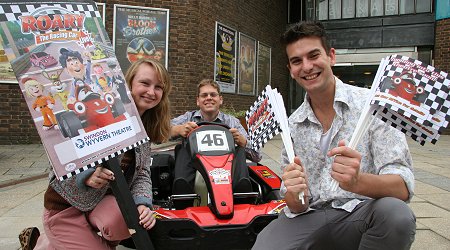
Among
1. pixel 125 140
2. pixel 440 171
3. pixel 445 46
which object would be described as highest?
pixel 445 46

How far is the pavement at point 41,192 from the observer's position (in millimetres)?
3527

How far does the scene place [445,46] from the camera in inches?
499

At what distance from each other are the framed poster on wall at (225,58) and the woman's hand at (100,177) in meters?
8.73

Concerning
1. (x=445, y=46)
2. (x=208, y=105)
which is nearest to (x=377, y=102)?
(x=208, y=105)

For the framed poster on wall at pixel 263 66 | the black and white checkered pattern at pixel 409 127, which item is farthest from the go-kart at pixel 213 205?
the framed poster on wall at pixel 263 66

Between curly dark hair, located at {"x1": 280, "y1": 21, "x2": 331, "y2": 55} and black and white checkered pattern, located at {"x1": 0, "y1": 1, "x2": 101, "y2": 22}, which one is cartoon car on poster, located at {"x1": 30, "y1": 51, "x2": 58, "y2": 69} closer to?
black and white checkered pattern, located at {"x1": 0, "y1": 1, "x2": 101, "y2": 22}

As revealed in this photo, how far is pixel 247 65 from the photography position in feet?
41.0

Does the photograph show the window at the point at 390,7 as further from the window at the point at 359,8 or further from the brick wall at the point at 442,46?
the brick wall at the point at 442,46

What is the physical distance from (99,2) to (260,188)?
7586 millimetres

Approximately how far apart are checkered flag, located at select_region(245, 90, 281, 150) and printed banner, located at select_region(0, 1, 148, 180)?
632 mm

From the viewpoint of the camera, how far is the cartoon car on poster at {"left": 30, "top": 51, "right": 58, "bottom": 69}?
1959 millimetres

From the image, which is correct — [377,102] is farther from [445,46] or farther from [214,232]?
[445,46]

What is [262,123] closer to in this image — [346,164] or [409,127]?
[346,164]

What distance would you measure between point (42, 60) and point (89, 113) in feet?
1.14
